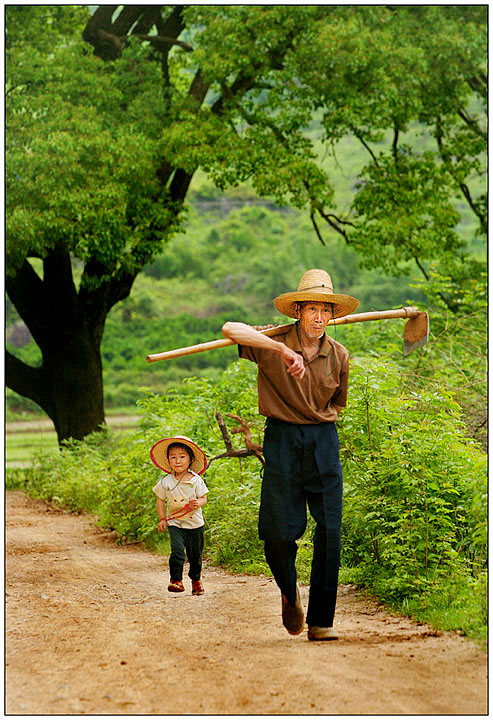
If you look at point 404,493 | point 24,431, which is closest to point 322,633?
point 404,493

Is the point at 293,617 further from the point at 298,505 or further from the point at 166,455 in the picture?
the point at 166,455

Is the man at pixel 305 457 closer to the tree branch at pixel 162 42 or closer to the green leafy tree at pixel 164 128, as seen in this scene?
the green leafy tree at pixel 164 128

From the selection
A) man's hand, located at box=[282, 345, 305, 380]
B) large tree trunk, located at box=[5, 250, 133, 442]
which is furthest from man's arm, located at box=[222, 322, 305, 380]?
large tree trunk, located at box=[5, 250, 133, 442]

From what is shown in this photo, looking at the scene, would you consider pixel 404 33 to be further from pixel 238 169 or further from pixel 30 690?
pixel 30 690

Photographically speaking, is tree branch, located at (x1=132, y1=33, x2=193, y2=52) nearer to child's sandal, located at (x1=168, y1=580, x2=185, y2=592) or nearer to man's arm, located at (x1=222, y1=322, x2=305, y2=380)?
child's sandal, located at (x1=168, y1=580, x2=185, y2=592)

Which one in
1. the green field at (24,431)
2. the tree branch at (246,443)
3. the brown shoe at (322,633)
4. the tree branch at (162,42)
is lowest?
the green field at (24,431)

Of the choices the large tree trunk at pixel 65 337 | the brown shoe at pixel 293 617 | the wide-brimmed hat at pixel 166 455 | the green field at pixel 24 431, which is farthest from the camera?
the green field at pixel 24 431

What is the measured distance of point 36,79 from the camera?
1157 centimetres

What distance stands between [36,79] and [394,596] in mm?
9020

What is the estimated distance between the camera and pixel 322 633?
14.4 feet

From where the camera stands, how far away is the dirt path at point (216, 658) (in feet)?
11.8

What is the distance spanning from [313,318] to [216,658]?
177cm

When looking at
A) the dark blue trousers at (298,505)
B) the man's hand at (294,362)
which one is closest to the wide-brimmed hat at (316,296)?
the man's hand at (294,362)

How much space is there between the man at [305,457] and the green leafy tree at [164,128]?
7132 mm
